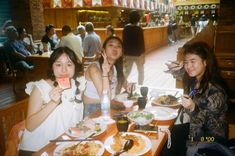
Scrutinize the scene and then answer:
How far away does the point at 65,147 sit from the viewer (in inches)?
63.5

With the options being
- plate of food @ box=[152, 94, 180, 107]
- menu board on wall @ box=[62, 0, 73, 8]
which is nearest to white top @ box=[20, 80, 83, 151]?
plate of food @ box=[152, 94, 180, 107]

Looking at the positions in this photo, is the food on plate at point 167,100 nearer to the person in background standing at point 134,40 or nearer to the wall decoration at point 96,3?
the person in background standing at point 134,40

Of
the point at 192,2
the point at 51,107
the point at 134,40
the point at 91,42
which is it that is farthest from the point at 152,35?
the point at 192,2

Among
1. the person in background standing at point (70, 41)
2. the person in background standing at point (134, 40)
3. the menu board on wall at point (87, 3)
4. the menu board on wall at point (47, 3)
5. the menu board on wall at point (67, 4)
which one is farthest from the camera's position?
A: the menu board on wall at point (47, 3)

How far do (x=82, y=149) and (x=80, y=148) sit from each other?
0.02m

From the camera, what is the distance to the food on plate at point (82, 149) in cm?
154

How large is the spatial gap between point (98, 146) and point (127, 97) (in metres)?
1.13

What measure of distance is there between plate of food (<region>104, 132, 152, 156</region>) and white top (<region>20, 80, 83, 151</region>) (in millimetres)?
587

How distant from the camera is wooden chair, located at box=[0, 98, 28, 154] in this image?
77.0 inches

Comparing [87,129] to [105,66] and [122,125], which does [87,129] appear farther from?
[105,66]

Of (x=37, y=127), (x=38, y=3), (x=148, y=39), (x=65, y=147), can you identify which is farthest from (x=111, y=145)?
(x=148, y=39)

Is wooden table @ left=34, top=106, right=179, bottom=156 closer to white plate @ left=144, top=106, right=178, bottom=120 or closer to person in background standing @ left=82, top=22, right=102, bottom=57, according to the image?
white plate @ left=144, top=106, right=178, bottom=120

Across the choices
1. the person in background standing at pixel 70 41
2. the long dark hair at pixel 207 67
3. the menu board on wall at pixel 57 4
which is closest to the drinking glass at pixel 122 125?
the long dark hair at pixel 207 67

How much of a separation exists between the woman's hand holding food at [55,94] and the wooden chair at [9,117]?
41cm
